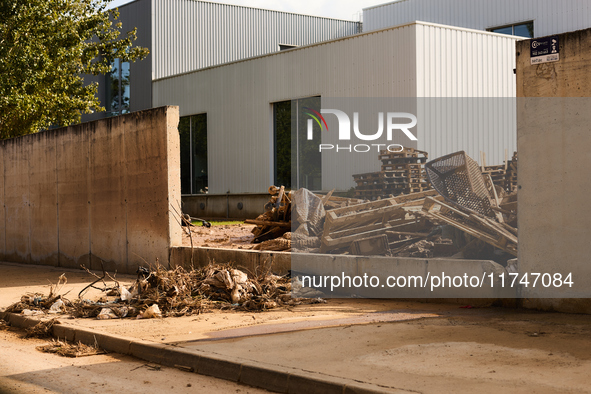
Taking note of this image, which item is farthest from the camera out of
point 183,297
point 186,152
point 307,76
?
point 186,152

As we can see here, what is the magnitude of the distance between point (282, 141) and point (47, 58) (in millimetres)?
8628

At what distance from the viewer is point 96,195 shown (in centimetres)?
1376

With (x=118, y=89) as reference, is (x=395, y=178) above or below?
below

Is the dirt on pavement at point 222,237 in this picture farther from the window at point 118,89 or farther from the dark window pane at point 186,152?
the window at point 118,89

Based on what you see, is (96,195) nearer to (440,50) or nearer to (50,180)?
(50,180)

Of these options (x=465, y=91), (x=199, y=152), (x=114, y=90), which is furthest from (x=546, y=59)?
(x=114, y=90)

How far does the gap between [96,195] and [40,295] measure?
175 inches

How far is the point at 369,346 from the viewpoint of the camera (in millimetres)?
6145

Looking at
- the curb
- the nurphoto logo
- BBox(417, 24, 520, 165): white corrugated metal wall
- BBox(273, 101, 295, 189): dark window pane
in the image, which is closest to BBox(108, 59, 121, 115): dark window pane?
BBox(273, 101, 295, 189): dark window pane

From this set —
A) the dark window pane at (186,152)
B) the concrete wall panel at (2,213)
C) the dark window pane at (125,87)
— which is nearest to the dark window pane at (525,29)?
the dark window pane at (186,152)

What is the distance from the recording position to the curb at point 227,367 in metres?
4.90

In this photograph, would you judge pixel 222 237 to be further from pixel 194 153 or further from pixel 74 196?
pixel 194 153

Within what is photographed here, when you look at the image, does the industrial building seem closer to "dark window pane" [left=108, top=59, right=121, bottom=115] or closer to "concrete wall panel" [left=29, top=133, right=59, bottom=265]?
"dark window pane" [left=108, top=59, right=121, bottom=115]

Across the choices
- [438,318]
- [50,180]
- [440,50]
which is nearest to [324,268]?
[438,318]
